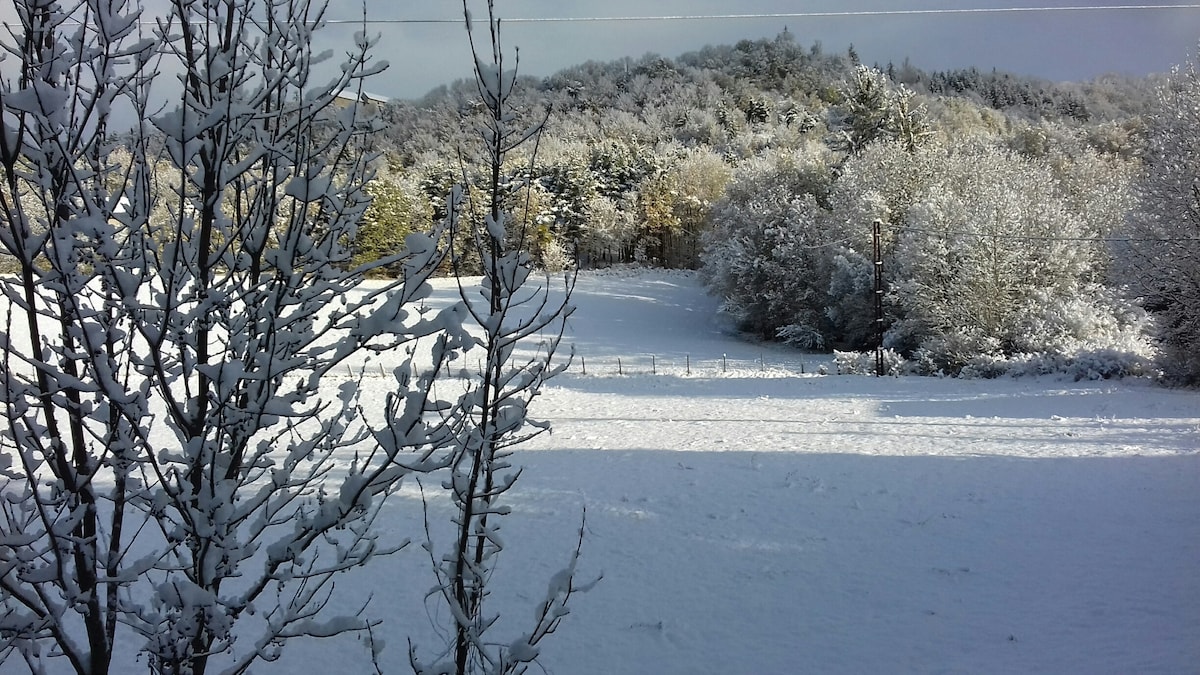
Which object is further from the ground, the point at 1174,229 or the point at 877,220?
the point at 877,220

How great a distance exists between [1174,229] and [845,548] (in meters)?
12.8

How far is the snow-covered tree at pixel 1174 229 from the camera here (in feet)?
45.3

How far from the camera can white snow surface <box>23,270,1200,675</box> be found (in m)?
4.51

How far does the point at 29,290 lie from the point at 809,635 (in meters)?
4.58

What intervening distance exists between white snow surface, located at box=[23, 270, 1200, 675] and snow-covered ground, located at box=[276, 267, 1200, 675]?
2 cm

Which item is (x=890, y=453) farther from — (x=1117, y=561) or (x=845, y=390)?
(x=845, y=390)

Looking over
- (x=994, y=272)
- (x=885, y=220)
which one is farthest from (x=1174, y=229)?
(x=885, y=220)

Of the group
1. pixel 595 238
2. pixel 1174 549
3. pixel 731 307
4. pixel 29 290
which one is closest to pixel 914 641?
pixel 1174 549

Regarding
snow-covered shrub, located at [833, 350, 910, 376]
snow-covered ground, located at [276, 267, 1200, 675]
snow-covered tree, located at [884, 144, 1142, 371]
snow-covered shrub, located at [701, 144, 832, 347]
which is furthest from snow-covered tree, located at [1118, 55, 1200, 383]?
snow-covered shrub, located at [701, 144, 832, 347]

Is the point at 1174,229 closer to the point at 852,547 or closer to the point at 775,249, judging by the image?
the point at 852,547

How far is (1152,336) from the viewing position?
1473 centimetres

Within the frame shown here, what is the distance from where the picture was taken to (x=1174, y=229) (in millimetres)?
14102

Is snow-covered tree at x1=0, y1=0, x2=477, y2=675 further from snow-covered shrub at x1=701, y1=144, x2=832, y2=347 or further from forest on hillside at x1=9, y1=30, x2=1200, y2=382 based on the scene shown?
snow-covered shrub at x1=701, y1=144, x2=832, y2=347

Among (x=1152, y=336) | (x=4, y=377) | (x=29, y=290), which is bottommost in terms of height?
(x=1152, y=336)
